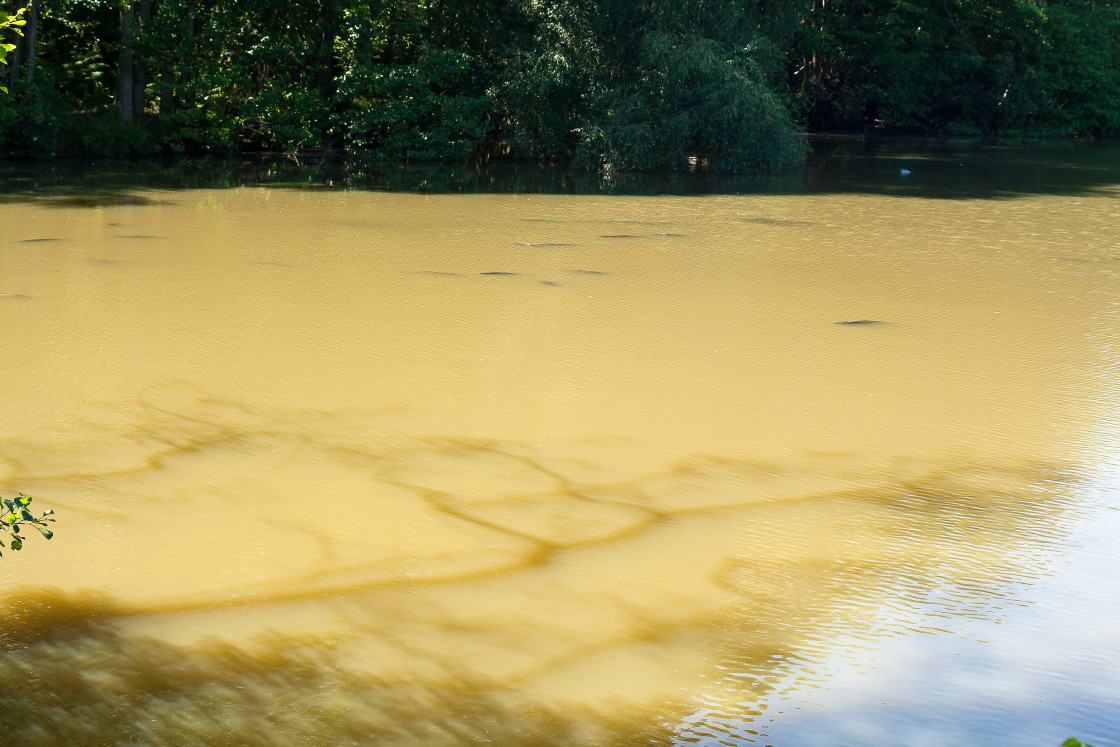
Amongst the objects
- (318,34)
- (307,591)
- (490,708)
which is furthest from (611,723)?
(318,34)

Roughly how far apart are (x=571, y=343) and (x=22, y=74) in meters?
16.8

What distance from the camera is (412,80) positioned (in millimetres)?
22953

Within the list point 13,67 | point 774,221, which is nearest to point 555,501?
point 774,221

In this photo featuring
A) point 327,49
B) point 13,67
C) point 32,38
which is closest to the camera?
point 32,38

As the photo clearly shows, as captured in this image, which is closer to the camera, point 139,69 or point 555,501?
point 555,501

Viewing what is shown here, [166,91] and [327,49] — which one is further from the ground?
[327,49]

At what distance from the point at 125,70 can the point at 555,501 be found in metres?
19.9

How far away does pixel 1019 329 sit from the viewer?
846 cm

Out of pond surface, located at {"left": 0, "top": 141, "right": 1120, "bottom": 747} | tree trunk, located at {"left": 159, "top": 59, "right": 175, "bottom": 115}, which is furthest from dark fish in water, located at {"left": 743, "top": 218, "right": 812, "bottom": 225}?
tree trunk, located at {"left": 159, "top": 59, "right": 175, "bottom": 115}

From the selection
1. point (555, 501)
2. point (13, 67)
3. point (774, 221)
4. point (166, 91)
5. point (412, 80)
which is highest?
point (412, 80)

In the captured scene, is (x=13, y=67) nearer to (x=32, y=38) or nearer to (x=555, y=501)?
(x=32, y=38)

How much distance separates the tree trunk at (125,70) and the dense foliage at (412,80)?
0.13ft

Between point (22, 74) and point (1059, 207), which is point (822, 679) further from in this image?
point (22, 74)

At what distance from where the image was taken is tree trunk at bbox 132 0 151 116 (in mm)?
21906
